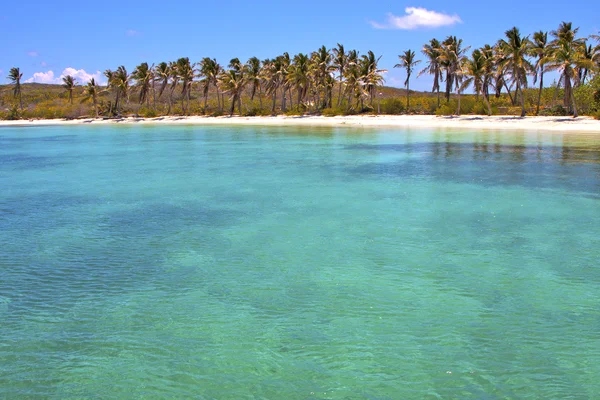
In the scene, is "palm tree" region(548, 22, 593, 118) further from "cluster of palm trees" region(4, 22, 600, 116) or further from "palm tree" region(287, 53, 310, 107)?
"palm tree" region(287, 53, 310, 107)

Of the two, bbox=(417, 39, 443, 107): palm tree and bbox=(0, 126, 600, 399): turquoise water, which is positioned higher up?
bbox=(417, 39, 443, 107): palm tree

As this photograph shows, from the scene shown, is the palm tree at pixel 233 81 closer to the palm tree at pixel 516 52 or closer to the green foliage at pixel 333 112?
the green foliage at pixel 333 112

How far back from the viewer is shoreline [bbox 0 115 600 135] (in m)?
42.8

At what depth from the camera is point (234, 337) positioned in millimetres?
6242

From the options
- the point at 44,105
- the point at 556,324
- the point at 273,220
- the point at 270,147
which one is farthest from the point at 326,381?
the point at 44,105

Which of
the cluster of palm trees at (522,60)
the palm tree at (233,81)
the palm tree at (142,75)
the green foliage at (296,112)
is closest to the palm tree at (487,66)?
the cluster of palm trees at (522,60)

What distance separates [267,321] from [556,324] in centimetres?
371

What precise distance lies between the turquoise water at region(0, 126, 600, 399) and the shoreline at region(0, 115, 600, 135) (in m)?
29.3

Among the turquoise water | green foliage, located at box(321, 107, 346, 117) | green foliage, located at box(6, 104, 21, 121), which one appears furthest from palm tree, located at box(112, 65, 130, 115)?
the turquoise water

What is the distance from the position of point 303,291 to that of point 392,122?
161 feet

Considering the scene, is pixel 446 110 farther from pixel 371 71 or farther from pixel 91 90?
pixel 91 90

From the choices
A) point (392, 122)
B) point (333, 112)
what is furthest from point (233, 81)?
point (392, 122)

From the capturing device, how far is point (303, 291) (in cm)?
767

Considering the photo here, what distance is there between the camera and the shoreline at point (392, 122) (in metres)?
42.8
